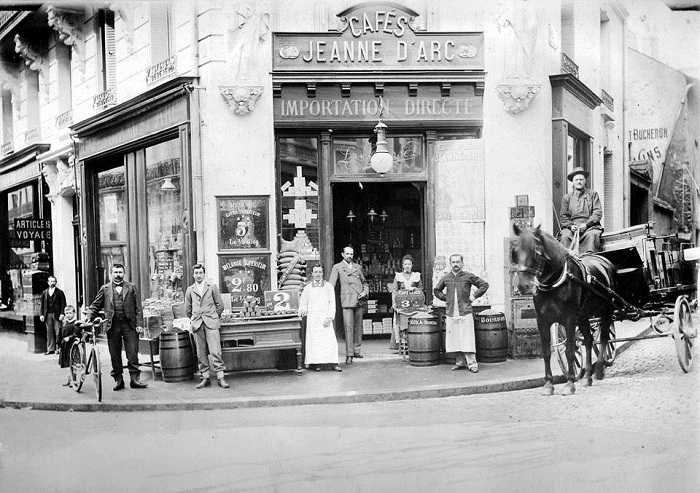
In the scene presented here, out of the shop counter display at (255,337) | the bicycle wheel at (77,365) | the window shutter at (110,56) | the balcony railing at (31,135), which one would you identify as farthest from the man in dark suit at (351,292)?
the balcony railing at (31,135)

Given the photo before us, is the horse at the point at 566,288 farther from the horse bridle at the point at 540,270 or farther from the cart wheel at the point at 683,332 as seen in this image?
the cart wheel at the point at 683,332

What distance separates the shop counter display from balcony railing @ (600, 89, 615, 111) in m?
4.58

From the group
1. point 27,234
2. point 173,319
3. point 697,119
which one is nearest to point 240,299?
point 173,319

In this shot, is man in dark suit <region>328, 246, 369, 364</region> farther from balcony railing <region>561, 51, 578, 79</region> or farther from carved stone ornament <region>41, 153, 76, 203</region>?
carved stone ornament <region>41, 153, 76, 203</region>

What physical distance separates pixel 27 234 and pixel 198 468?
29.1ft

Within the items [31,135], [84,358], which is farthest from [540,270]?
[31,135]

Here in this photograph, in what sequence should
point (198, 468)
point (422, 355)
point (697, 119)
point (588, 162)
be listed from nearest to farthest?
point (198, 468) → point (697, 119) → point (422, 355) → point (588, 162)

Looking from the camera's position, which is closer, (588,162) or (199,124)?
(199,124)

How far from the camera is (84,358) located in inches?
346

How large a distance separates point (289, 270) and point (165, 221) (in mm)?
2600

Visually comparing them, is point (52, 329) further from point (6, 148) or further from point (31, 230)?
point (6, 148)

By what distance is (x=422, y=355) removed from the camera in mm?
9172

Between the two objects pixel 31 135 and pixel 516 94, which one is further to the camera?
pixel 31 135

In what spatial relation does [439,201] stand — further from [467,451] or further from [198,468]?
[198,468]
